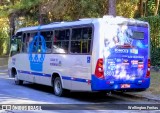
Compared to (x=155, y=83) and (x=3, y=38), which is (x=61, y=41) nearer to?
(x=155, y=83)

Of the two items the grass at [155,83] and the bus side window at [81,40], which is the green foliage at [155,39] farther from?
the bus side window at [81,40]

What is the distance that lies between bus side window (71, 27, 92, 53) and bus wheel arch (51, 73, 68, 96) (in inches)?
60.6

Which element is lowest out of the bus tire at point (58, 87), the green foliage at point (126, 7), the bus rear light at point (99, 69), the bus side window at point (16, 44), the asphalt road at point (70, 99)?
the asphalt road at point (70, 99)

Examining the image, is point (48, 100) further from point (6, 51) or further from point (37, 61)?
point (6, 51)

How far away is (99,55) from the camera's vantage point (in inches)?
529

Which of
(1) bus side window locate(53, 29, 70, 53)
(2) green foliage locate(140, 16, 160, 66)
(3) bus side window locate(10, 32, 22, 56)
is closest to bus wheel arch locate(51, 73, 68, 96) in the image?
Answer: (1) bus side window locate(53, 29, 70, 53)

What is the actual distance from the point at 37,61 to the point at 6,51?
28591 millimetres

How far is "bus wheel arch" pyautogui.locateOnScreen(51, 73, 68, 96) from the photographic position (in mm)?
15698

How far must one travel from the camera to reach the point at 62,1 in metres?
28.0

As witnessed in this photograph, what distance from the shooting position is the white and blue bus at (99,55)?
13.6 metres

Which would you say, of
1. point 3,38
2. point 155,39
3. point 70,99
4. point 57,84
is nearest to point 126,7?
point 155,39

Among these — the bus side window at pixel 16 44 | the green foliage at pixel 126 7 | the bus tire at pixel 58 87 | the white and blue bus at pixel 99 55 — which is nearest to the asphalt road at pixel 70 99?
the bus tire at pixel 58 87

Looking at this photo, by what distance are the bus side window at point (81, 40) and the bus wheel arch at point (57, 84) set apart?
1539 mm

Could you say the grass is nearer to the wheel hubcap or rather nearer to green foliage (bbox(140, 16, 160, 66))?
green foliage (bbox(140, 16, 160, 66))
